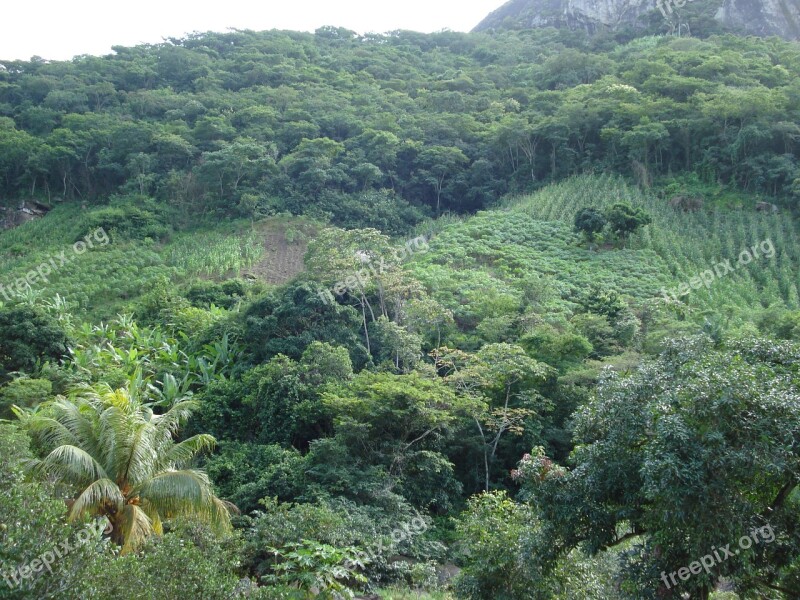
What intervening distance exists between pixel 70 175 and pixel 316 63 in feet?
90.2

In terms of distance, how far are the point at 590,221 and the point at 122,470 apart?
876 inches

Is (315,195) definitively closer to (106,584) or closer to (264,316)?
(264,316)

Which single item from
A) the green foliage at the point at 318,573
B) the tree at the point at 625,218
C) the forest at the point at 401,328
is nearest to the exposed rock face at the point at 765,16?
the forest at the point at 401,328

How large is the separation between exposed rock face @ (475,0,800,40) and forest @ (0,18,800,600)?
9.99m

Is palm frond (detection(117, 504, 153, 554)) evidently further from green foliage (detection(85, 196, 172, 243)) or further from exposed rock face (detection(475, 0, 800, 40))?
exposed rock face (detection(475, 0, 800, 40))

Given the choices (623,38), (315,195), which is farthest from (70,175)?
(623,38)

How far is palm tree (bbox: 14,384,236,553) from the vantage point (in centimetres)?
1093

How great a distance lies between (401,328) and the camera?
63.1 ft

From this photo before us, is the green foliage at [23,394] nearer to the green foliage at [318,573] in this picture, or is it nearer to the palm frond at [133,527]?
the palm frond at [133,527]

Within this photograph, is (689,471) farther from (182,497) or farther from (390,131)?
(390,131)

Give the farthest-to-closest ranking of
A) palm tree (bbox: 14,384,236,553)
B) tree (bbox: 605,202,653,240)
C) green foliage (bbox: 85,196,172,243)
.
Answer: green foliage (bbox: 85,196,172,243) → tree (bbox: 605,202,653,240) → palm tree (bbox: 14,384,236,553)

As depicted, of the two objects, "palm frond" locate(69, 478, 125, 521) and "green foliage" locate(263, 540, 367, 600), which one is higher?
"palm frond" locate(69, 478, 125, 521)

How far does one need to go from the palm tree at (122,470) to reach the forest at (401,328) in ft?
0.16

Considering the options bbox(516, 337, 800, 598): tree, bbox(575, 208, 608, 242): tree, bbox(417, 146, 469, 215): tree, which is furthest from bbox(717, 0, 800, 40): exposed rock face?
bbox(516, 337, 800, 598): tree
